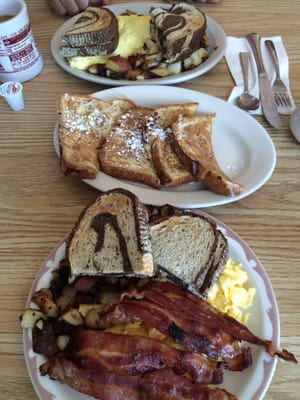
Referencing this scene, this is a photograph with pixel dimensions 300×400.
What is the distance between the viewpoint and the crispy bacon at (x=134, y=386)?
898 millimetres

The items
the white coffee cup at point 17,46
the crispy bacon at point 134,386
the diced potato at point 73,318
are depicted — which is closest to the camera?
the crispy bacon at point 134,386

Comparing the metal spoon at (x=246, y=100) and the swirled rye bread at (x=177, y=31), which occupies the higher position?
the swirled rye bread at (x=177, y=31)

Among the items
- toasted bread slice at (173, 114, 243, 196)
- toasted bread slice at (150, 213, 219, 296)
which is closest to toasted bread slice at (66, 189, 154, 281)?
toasted bread slice at (150, 213, 219, 296)

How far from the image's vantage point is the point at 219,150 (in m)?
1.53

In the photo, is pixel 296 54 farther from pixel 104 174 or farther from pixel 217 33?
pixel 104 174

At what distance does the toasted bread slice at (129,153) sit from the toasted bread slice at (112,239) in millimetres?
198

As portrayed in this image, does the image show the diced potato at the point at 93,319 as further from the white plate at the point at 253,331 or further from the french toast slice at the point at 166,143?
the french toast slice at the point at 166,143

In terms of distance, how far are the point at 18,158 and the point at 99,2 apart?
1080 mm

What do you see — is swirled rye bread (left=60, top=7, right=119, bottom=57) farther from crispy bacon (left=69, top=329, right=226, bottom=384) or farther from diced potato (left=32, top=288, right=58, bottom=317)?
crispy bacon (left=69, top=329, right=226, bottom=384)

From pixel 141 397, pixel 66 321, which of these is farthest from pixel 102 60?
pixel 141 397

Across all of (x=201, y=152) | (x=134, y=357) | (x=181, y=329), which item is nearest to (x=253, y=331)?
(x=181, y=329)

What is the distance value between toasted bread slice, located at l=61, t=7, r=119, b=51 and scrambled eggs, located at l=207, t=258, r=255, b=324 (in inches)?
42.2

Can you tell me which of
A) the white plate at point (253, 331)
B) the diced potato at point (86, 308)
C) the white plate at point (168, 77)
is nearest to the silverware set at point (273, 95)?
the white plate at point (168, 77)

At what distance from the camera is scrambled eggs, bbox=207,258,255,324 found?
105 centimetres
